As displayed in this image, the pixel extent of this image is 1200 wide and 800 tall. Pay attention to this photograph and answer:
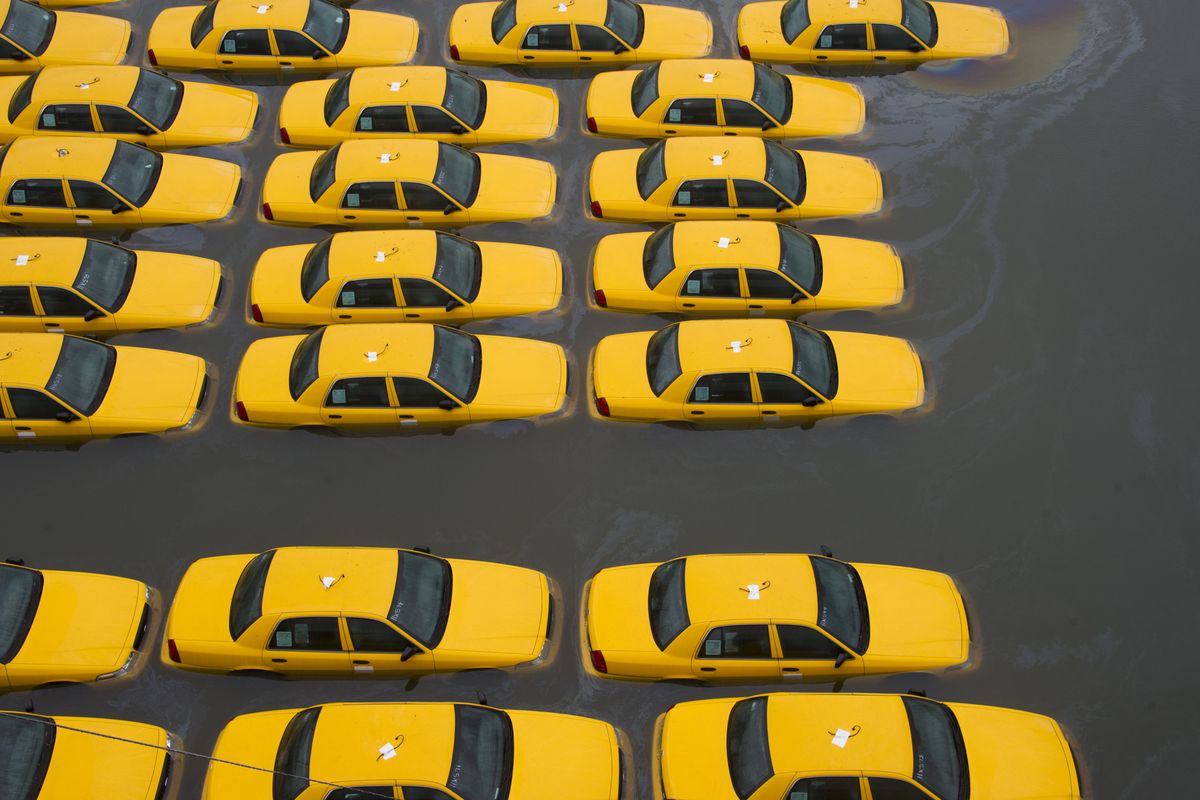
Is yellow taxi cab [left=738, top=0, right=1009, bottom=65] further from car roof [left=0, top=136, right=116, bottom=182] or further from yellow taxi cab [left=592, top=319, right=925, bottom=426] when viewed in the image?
car roof [left=0, top=136, right=116, bottom=182]

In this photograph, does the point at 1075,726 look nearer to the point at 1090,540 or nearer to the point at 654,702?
the point at 1090,540

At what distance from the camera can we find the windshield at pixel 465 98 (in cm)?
1698

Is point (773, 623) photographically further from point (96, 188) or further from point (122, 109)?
point (122, 109)

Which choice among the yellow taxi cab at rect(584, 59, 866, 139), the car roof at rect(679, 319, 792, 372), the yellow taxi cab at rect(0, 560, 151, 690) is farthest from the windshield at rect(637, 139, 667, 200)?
the yellow taxi cab at rect(0, 560, 151, 690)

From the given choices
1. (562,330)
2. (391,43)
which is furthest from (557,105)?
(562,330)

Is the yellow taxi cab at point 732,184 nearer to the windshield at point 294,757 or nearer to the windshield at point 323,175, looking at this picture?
the windshield at point 323,175

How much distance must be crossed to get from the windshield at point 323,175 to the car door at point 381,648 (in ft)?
23.6

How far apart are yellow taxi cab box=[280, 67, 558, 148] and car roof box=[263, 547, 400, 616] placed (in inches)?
303

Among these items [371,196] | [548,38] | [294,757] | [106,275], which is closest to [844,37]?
[548,38]

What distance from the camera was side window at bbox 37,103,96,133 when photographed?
56.4 ft

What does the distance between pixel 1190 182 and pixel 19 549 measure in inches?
644

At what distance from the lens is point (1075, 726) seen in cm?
1120

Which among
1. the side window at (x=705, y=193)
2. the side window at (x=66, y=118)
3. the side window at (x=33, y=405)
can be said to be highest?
the side window at (x=66, y=118)

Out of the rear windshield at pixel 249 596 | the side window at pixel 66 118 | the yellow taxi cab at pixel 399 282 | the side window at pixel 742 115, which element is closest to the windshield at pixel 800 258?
the side window at pixel 742 115
